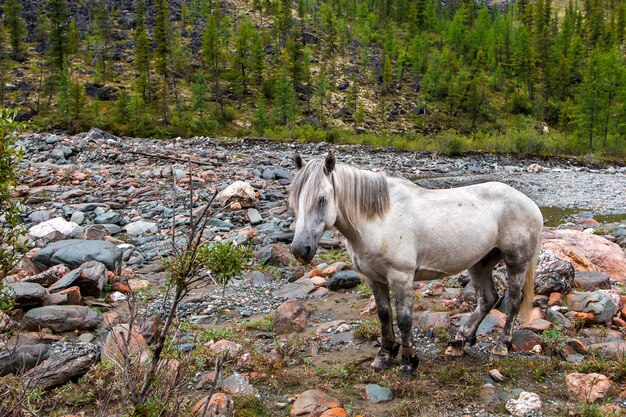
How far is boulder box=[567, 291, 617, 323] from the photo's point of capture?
5309mm

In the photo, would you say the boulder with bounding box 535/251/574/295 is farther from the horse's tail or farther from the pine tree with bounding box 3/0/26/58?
the pine tree with bounding box 3/0/26/58

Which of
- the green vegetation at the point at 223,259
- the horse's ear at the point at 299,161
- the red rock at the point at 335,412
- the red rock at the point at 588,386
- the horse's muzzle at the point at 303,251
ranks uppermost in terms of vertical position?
the horse's ear at the point at 299,161

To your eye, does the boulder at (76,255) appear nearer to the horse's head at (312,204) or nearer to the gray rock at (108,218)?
the gray rock at (108,218)

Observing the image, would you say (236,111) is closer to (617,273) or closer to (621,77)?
(621,77)

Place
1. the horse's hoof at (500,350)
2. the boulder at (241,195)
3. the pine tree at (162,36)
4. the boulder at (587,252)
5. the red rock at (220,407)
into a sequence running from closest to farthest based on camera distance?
the red rock at (220,407), the horse's hoof at (500,350), the boulder at (587,252), the boulder at (241,195), the pine tree at (162,36)

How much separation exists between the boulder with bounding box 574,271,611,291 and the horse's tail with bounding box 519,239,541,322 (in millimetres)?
1533

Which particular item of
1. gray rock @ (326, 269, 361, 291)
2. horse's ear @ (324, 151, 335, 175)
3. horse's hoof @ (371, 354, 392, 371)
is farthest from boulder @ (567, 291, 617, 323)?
horse's ear @ (324, 151, 335, 175)

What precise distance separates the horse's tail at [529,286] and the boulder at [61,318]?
5.33 metres

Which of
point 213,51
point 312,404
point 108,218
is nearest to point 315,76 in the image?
point 213,51

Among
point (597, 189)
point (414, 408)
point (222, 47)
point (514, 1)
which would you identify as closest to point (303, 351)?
point (414, 408)

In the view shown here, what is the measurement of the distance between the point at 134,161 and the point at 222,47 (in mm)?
50118

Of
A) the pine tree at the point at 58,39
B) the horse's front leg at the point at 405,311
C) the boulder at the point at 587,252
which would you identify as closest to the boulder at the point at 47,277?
the horse's front leg at the point at 405,311

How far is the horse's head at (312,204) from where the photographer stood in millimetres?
3734

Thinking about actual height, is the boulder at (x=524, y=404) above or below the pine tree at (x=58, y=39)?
below
